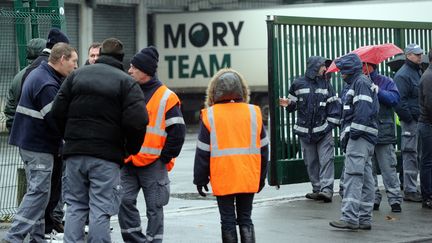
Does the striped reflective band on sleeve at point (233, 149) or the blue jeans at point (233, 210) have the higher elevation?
the striped reflective band on sleeve at point (233, 149)

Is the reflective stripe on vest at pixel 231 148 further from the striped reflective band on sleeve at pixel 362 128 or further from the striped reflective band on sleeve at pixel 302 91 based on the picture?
the striped reflective band on sleeve at pixel 302 91

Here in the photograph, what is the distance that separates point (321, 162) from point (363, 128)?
2.63m

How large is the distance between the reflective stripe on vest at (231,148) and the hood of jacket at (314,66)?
4485mm

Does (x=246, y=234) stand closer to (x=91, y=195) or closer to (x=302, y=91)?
(x=91, y=195)

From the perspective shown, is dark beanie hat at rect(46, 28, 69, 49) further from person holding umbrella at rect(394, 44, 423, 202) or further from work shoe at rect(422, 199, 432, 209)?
work shoe at rect(422, 199, 432, 209)

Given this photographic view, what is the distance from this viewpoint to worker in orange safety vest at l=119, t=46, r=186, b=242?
9.55 meters

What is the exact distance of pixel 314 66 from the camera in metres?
14.0

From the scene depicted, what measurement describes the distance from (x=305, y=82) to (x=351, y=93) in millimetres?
2608

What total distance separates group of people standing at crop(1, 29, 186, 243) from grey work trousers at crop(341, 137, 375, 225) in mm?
2592

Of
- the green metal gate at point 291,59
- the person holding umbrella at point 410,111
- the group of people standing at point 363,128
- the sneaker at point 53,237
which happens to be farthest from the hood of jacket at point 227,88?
the green metal gate at point 291,59

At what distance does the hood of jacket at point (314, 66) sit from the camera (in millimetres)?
13961

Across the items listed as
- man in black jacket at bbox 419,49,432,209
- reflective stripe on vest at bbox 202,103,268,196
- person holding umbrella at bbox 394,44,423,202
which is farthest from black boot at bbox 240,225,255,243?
person holding umbrella at bbox 394,44,423,202

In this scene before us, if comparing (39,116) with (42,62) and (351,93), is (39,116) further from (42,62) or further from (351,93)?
(351,93)

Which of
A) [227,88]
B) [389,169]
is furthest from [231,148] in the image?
[389,169]
